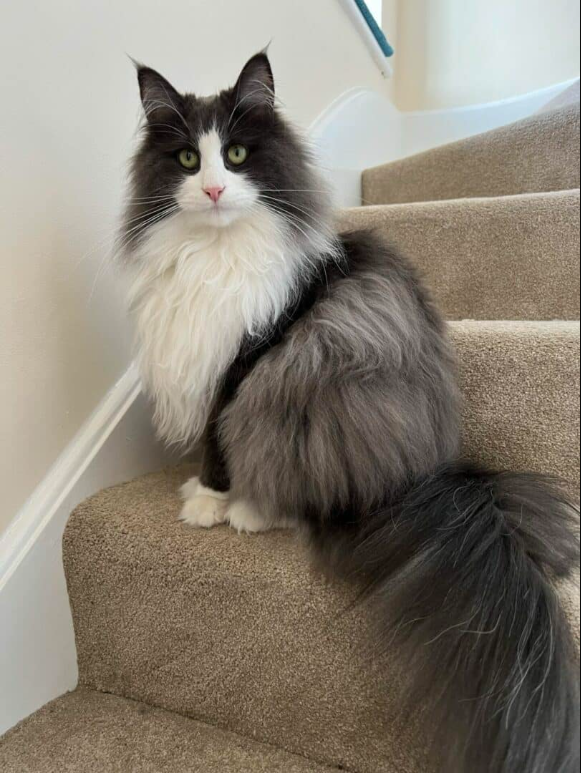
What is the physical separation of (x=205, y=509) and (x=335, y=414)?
30 cm

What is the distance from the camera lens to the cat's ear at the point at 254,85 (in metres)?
0.99

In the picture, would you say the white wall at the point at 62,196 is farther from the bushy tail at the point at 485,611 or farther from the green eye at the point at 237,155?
the bushy tail at the point at 485,611

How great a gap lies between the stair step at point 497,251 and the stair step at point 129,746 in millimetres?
975

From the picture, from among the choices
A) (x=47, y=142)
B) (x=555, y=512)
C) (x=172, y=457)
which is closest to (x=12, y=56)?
(x=47, y=142)

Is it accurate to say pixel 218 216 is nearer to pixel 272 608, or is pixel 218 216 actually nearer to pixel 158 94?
pixel 158 94

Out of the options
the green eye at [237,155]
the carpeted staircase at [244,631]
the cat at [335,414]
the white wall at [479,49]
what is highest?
the white wall at [479,49]

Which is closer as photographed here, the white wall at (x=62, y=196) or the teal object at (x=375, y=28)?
the white wall at (x=62, y=196)

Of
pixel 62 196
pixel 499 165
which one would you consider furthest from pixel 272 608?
pixel 499 165

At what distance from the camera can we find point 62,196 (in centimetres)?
110

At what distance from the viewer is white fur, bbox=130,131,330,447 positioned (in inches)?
37.4

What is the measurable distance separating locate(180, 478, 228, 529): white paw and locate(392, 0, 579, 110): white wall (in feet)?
7.87

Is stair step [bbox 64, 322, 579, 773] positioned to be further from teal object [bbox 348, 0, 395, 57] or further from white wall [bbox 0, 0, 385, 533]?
teal object [bbox 348, 0, 395, 57]

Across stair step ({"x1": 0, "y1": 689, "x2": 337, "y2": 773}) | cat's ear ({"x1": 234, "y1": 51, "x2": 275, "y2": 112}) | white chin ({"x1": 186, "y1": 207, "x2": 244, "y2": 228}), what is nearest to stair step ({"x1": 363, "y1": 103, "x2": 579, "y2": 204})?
cat's ear ({"x1": 234, "y1": 51, "x2": 275, "y2": 112})

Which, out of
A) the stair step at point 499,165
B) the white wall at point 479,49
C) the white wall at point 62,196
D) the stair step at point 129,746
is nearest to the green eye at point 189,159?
the white wall at point 62,196
